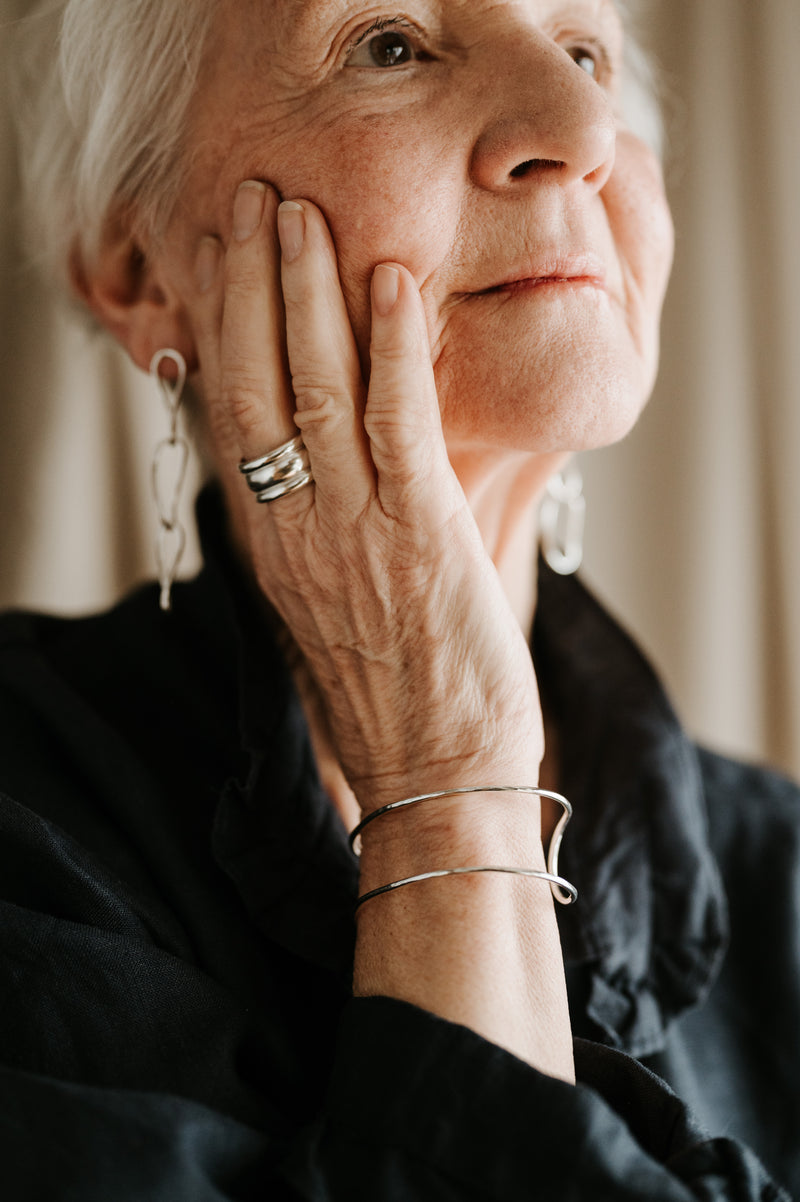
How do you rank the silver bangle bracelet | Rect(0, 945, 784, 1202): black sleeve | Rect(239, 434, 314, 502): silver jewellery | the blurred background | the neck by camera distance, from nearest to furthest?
Rect(0, 945, 784, 1202): black sleeve
the silver bangle bracelet
Rect(239, 434, 314, 502): silver jewellery
the neck
the blurred background

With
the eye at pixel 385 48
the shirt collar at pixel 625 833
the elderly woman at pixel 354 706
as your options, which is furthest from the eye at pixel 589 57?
the shirt collar at pixel 625 833

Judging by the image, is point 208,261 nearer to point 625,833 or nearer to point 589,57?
point 589,57

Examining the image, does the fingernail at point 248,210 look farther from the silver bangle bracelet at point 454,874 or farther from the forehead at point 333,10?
the silver bangle bracelet at point 454,874

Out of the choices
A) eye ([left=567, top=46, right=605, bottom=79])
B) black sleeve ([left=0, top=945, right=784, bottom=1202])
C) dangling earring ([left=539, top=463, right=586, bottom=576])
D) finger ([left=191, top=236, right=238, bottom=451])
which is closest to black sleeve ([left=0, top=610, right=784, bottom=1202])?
black sleeve ([left=0, top=945, right=784, bottom=1202])

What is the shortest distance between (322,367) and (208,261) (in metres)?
0.23

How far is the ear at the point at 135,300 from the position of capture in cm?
121

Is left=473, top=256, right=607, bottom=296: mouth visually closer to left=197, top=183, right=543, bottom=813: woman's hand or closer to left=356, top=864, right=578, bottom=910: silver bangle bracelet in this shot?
left=197, top=183, right=543, bottom=813: woman's hand

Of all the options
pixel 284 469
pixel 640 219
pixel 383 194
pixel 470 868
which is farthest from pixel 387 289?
pixel 470 868

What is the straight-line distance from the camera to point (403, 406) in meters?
0.96

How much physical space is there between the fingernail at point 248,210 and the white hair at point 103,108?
151 mm

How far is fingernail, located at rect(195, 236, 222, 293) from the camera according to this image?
3.59ft

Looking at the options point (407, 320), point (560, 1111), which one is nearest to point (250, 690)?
point (407, 320)

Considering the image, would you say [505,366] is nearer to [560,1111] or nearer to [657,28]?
[560,1111]

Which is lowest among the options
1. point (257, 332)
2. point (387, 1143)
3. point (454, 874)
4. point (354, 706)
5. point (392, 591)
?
point (387, 1143)
